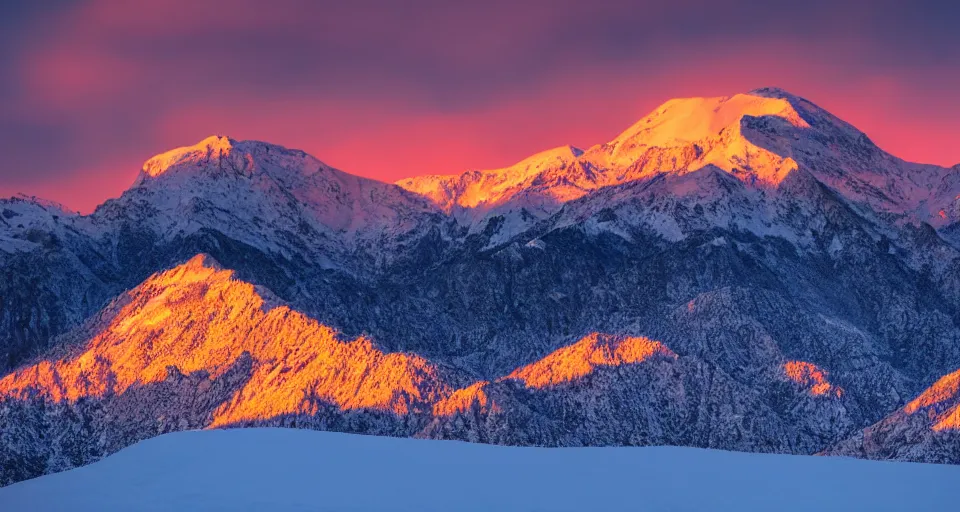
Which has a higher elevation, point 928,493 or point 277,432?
point 277,432

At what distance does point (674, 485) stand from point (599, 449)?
1394cm

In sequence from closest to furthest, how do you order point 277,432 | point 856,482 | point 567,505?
point 567,505, point 856,482, point 277,432

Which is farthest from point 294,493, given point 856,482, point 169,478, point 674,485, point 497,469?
point 856,482

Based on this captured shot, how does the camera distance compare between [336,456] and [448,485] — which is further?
[336,456]

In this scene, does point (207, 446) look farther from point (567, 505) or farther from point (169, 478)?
point (567, 505)

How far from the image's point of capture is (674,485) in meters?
97.6

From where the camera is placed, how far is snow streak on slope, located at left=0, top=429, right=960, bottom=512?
91500mm

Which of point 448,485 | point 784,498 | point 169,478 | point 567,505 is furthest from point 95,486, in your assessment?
point 784,498

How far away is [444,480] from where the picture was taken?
96.9m

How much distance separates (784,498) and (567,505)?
13.6 m

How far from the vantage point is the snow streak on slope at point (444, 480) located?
9150 cm

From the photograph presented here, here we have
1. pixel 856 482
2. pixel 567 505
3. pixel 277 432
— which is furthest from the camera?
pixel 277 432

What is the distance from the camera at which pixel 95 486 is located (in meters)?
94.1

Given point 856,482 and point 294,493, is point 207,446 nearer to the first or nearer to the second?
point 294,493
